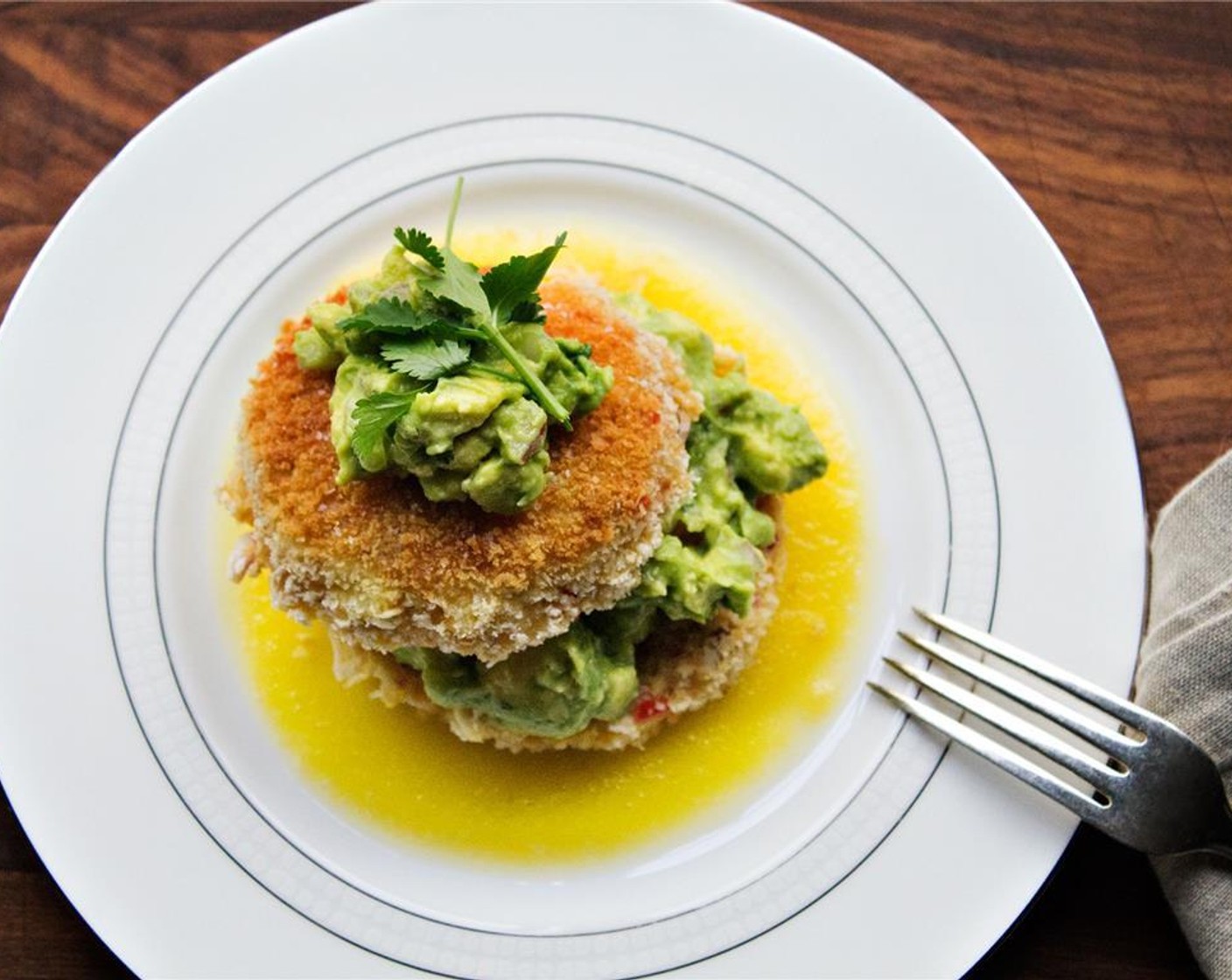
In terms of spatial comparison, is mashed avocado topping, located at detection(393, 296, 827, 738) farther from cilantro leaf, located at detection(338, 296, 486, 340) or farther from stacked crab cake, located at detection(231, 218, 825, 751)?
cilantro leaf, located at detection(338, 296, 486, 340)

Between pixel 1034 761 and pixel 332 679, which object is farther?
pixel 332 679

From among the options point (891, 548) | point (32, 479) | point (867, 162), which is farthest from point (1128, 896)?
point (32, 479)

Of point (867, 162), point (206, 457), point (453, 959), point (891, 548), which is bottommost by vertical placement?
point (453, 959)

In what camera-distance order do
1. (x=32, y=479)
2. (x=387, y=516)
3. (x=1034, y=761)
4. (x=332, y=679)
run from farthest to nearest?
(x=332, y=679)
(x=32, y=479)
(x=1034, y=761)
(x=387, y=516)

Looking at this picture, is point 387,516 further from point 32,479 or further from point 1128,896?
point 1128,896

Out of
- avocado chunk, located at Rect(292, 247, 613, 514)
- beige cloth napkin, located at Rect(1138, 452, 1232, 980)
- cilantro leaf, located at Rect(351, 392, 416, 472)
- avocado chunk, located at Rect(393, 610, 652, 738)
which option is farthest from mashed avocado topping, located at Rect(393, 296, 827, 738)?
beige cloth napkin, located at Rect(1138, 452, 1232, 980)

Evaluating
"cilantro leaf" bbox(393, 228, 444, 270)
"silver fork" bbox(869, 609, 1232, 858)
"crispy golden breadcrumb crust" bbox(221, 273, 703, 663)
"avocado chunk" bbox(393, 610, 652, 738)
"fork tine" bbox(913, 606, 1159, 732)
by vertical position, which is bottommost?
"silver fork" bbox(869, 609, 1232, 858)

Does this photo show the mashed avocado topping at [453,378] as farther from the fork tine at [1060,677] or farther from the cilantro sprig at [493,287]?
the fork tine at [1060,677]
